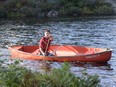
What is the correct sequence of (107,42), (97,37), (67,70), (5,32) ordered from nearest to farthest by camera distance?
(67,70) → (107,42) → (97,37) → (5,32)

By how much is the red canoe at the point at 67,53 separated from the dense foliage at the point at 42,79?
38.1 ft


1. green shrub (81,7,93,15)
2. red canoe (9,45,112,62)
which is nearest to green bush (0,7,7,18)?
green shrub (81,7,93,15)

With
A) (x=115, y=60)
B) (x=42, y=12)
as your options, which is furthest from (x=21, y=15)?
(x=115, y=60)

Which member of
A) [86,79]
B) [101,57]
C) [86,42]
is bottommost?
[86,42]

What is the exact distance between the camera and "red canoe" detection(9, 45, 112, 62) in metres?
23.4

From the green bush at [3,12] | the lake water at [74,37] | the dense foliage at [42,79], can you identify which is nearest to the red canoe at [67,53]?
the lake water at [74,37]

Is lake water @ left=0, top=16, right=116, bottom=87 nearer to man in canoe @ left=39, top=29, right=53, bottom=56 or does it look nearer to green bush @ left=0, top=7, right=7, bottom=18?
man in canoe @ left=39, top=29, right=53, bottom=56

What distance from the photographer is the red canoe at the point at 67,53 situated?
76.7 ft

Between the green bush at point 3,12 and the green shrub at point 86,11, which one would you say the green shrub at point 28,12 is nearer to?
the green bush at point 3,12

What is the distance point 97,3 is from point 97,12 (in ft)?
14.7

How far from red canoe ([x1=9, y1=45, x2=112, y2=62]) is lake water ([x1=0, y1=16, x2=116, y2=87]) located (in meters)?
0.38

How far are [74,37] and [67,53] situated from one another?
34.6ft

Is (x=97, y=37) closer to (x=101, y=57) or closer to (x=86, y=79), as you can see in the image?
(x=101, y=57)

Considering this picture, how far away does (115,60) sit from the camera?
24.7 metres
